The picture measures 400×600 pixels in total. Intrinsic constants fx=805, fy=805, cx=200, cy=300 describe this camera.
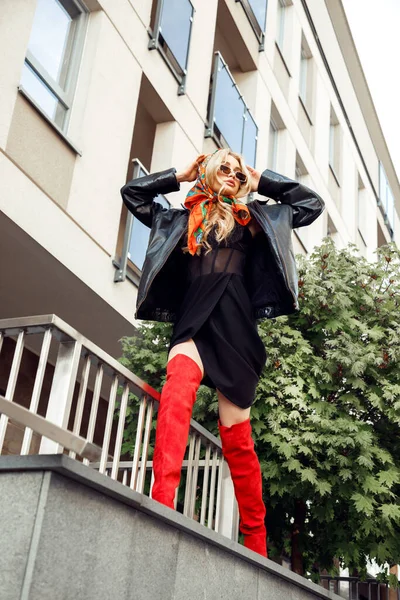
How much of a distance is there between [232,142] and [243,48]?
2.81 metres

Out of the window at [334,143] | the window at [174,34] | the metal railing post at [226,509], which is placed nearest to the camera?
the metal railing post at [226,509]

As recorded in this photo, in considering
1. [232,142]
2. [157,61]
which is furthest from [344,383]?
[232,142]

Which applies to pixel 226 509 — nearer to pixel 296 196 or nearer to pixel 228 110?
pixel 296 196

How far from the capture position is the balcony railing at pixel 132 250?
352 inches

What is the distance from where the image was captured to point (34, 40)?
8.33 metres

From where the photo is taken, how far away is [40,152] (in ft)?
25.4

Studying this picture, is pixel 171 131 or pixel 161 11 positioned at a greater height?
pixel 161 11

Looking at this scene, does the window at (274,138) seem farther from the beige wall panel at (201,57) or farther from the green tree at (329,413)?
the green tree at (329,413)

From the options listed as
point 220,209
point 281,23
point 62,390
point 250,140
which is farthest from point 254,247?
point 281,23

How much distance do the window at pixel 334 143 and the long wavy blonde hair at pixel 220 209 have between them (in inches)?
647

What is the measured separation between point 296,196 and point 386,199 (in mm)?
22554

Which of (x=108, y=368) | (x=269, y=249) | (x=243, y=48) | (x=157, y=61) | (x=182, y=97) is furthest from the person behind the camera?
(x=243, y=48)

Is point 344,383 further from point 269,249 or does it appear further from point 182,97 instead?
A: point 182,97

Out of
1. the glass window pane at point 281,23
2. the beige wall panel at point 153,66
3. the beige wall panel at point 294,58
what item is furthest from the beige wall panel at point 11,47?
the glass window pane at point 281,23
